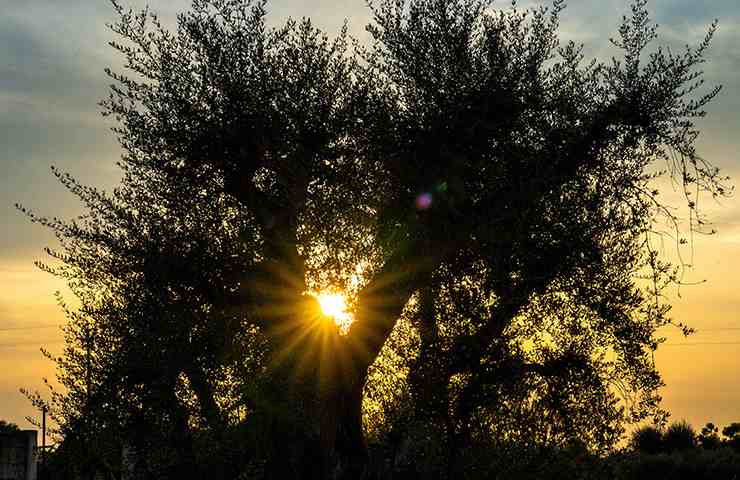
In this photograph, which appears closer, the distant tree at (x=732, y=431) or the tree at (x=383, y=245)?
the tree at (x=383, y=245)

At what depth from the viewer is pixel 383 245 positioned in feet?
55.3

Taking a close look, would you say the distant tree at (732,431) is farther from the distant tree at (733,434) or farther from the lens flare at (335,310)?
the lens flare at (335,310)

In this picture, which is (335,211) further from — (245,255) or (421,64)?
(421,64)

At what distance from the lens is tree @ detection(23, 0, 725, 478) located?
16969mm

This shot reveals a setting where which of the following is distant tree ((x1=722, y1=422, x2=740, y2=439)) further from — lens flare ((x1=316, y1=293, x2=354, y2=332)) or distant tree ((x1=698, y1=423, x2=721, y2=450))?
lens flare ((x1=316, y1=293, x2=354, y2=332))

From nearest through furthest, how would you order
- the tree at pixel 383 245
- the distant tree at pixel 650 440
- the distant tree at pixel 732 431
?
the tree at pixel 383 245
the distant tree at pixel 650 440
the distant tree at pixel 732 431

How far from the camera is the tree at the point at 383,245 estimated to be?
17.0 metres

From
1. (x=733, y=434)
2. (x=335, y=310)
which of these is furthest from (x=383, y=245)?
(x=733, y=434)

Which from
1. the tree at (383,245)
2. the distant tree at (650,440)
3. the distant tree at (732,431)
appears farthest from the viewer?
the distant tree at (732,431)

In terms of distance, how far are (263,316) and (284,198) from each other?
209cm

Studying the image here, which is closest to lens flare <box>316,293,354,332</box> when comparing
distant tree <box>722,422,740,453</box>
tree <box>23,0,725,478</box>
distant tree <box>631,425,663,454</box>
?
tree <box>23,0,725,478</box>

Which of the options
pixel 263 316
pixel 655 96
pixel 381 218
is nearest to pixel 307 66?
pixel 381 218

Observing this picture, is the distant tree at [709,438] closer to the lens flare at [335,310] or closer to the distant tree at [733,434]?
the distant tree at [733,434]

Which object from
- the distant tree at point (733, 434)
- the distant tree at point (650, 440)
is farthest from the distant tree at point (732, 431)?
the distant tree at point (650, 440)
